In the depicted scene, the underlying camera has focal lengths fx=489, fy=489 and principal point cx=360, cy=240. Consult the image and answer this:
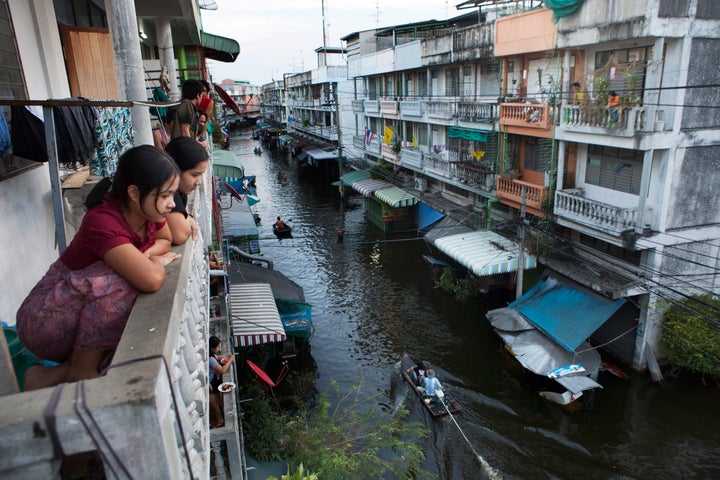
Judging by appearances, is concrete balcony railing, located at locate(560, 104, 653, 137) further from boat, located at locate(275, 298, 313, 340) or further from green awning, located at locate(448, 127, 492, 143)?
boat, located at locate(275, 298, 313, 340)

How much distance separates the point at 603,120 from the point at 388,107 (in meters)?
19.6

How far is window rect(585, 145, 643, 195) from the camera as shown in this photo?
50.9ft

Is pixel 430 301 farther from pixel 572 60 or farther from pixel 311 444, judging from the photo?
pixel 311 444

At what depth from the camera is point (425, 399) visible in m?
15.0

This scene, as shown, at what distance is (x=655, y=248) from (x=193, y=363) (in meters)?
15.6

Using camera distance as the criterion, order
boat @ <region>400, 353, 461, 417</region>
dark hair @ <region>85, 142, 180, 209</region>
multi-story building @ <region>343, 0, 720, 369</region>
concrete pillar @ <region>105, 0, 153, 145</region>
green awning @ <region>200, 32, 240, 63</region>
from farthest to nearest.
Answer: green awning @ <region>200, 32, 240, 63</region> → boat @ <region>400, 353, 461, 417</region> → multi-story building @ <region>343, 0, 720, 369</region> → concrete pillar @ <region>105, 0, 153, 145</region> → dark hair @ <region>85, 142, 180, 209</region>

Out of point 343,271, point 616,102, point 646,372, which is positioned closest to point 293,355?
point 343,271

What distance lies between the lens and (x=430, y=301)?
23.0 m

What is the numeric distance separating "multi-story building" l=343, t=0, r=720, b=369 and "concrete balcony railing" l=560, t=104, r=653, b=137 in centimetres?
4

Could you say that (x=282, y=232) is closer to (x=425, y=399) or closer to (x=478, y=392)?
(x=478, y=392)

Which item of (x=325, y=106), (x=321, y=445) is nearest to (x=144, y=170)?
(x=321, y=445)

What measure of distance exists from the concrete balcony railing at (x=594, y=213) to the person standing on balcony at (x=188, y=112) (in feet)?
41.1

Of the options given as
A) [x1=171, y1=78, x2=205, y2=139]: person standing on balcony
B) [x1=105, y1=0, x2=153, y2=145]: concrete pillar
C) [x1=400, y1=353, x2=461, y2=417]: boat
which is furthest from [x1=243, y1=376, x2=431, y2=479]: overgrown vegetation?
[x1=105, y1=0, x2=153, y2=145]: concrete pillar

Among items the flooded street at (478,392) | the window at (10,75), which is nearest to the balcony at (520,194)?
the flooded street at (478,392)
